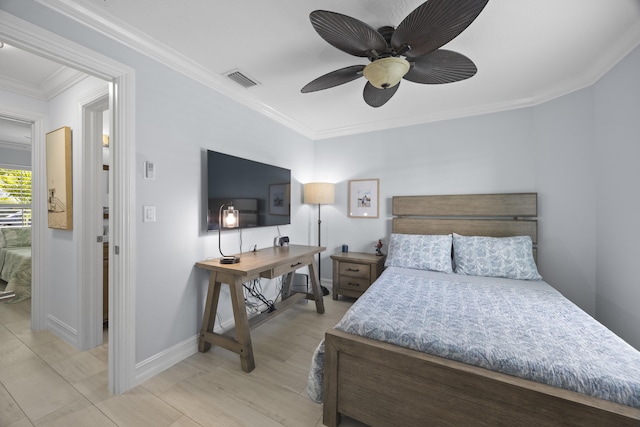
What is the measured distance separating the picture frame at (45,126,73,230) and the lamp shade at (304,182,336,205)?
8.23 feet

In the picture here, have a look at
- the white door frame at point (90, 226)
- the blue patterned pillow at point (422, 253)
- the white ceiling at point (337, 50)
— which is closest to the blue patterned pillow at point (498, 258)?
the blue patterned pillow at point (422, 253)

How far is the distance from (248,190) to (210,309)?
3.90ft

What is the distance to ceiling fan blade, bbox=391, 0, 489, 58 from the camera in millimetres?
1174

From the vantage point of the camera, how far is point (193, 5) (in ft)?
5.07

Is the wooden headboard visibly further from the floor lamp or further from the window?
the window

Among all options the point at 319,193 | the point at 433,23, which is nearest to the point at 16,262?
the point at 319,193

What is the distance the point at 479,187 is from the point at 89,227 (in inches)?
159

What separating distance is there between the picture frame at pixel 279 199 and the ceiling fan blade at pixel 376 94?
1.47 metres

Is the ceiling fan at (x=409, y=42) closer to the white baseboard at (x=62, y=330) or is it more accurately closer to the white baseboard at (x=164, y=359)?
the white baseboard at (x=164, y=359)

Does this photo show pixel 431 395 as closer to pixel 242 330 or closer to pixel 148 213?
pixel 242 330

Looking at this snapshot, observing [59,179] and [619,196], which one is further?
[59,179]

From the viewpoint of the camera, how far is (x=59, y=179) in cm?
235

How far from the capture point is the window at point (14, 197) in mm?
4722

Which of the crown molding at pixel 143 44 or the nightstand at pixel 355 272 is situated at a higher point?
the crown molding at pixel 143 44
